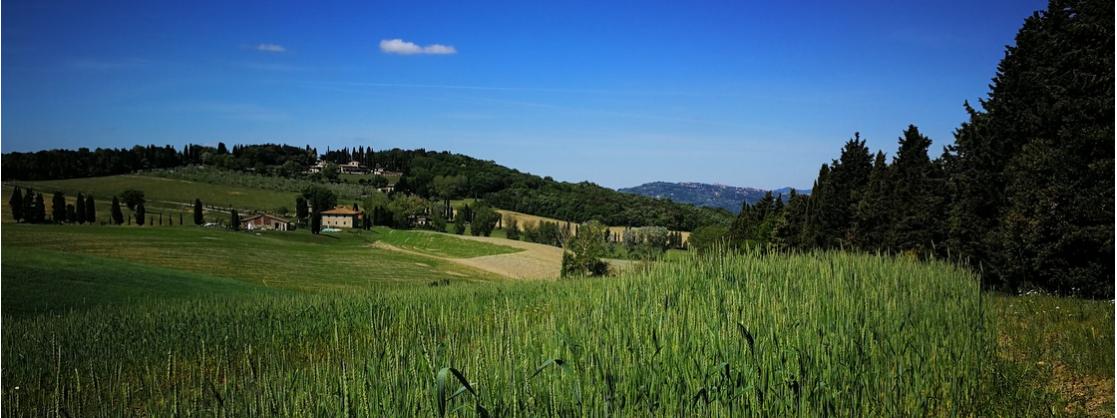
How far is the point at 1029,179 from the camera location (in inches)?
781

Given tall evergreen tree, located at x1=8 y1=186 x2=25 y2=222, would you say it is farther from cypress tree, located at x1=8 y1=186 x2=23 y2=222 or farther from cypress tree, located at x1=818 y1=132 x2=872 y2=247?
cypress tree, located at x1=818 y1=132 x2=872 y2=247

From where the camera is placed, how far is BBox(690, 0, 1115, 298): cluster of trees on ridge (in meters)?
17.0

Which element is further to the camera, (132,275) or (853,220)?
(853,220)

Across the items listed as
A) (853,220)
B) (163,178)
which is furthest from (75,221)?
(853,220)

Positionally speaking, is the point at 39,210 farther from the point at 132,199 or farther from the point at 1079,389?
the point at 1079,389

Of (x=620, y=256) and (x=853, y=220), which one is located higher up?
(x=853, y=220)

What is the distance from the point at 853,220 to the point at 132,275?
129 ft

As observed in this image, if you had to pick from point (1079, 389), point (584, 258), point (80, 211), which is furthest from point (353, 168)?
point (1079, 389)

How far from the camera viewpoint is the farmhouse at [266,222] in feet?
282

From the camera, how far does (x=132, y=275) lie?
1171 inches

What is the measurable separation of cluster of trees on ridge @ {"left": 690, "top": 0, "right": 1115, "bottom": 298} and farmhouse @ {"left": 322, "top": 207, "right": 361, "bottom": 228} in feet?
222

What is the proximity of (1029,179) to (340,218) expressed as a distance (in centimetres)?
8461

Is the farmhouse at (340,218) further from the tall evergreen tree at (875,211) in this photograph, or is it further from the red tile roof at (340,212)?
the tall evergreen tree at (875,211)

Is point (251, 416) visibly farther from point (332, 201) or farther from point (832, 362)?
point (332, 201)
